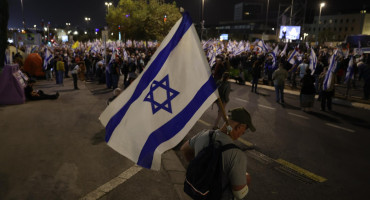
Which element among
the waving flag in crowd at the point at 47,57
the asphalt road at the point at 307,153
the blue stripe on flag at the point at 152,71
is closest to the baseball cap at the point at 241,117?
the blue stripe on flag at the point at 152,71

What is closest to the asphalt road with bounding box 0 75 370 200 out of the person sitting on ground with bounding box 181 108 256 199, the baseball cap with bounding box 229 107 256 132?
the person sitting on ground with bounding box 181 108 256 199

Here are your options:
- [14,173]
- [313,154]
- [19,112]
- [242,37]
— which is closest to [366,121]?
[313,154]

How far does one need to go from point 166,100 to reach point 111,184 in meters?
2.75

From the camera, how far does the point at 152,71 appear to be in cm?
284

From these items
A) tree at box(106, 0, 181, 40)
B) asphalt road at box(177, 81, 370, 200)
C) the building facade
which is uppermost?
the building facade

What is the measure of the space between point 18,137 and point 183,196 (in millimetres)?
4985

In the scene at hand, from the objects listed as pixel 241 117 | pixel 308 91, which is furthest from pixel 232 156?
pixel 308 91

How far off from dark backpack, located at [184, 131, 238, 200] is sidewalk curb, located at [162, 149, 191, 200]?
2.27m

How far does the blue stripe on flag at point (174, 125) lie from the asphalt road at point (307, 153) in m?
2.56

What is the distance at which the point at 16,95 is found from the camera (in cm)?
1084

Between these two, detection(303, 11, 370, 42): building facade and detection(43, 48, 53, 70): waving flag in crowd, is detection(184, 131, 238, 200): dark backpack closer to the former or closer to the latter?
detection(43, 48, 53, 70): waving flag in crowd

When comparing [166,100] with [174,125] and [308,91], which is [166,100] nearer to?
[174,125]

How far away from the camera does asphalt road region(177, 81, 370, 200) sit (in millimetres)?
4895

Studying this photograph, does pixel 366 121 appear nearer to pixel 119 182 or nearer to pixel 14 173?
pixel 119 182
